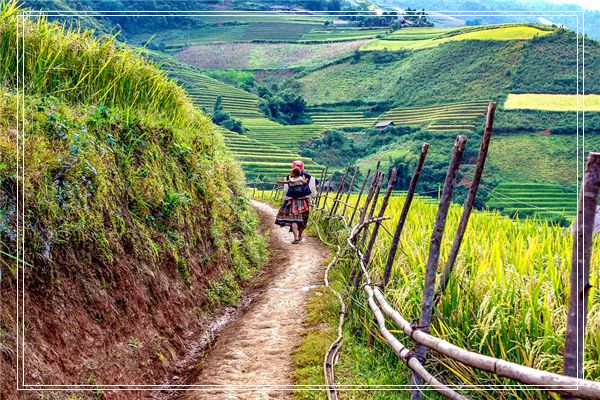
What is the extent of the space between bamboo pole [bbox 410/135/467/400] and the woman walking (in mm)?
6366

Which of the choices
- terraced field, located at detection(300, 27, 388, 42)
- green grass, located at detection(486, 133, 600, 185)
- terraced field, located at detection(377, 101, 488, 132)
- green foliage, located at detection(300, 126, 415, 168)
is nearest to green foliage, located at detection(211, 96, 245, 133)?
green foliage, located at detection(300, 126, 415, 168)

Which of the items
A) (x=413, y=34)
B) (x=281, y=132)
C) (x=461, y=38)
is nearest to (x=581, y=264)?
(x=281, y=132)

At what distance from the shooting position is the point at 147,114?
6754 millimetres

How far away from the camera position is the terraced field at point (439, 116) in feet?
65.4

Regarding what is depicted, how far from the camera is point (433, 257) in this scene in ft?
10.9

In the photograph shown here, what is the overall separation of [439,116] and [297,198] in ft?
47.3

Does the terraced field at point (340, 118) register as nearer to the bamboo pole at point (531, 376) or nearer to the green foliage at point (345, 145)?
the green foliage at point (345, 145)

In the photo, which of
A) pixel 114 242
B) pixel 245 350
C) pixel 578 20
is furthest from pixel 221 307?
pixel 578 20

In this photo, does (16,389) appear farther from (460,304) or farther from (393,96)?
(393,96)

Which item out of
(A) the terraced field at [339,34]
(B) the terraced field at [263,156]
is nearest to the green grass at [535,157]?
(B) the terraced field at [263,156]

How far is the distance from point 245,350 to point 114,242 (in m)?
1.44

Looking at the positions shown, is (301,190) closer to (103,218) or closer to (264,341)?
(264,341)

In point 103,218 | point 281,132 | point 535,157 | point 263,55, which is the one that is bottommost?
point 535,157

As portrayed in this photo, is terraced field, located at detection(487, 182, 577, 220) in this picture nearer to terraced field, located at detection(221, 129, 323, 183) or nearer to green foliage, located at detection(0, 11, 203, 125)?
terraced field, located at detection(221, 129, 323, 183)
